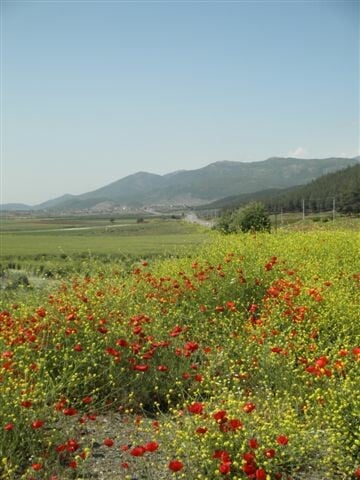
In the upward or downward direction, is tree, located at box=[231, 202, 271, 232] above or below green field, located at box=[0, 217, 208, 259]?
above

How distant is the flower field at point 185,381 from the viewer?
3.32 meters

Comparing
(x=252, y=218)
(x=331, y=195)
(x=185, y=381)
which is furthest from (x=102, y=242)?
(x=331, y=195)

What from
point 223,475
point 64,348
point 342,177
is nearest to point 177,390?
point 64,348

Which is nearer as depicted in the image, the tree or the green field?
the green field

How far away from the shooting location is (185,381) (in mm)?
4906

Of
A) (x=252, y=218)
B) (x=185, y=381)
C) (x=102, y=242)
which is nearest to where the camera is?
(x=185, y=381)

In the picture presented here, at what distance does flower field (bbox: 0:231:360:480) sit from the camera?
3.32m

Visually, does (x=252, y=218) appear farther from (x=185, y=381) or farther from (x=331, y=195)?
(x=331, y=195)

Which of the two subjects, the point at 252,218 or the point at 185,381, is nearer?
the point at 185,381

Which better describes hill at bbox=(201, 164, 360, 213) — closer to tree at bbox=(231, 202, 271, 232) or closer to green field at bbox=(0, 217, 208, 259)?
green field at bbox=(0, 217, 208, 259)

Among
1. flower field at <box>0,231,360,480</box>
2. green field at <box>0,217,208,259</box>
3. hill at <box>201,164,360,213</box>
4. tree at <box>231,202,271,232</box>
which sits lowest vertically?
green field at <box>0,217,208,259</box>

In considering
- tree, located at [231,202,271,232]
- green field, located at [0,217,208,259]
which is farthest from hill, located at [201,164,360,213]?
tree, located at [231,202,271,232]

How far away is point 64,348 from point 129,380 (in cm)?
72

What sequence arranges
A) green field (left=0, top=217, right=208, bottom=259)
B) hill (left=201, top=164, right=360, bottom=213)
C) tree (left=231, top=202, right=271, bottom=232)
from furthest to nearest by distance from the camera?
hill (left=201, top=164, right=360, bottom=213) → tree (left=231, top=202, right=271, bottom=232) → green field (left=0, top=217, right=208, bottom=259)
